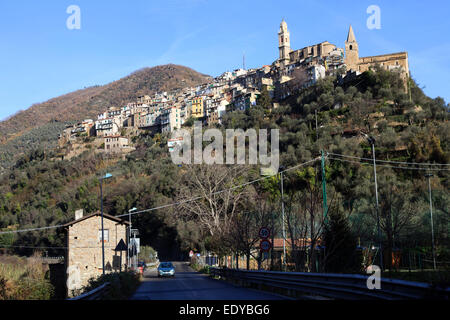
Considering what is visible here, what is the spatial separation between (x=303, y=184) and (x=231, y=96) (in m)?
96.5

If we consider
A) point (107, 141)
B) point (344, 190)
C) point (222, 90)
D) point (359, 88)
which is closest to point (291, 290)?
point (344, 190)

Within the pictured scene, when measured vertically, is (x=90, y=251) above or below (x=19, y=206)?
below

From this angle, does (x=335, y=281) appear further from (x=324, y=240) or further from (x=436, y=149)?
(x=436, y=149)

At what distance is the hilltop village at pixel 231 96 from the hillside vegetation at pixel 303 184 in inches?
687

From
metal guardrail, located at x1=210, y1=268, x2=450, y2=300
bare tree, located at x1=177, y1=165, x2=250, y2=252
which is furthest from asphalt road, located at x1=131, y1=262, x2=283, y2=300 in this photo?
bare tree, located at x1=177, y1=165, x2=250, y2=252

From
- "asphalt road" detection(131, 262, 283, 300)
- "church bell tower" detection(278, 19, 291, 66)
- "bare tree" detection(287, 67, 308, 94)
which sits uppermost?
"church bell tower" detection(278, 19, 291, 66)

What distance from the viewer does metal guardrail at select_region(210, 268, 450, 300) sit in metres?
7.24

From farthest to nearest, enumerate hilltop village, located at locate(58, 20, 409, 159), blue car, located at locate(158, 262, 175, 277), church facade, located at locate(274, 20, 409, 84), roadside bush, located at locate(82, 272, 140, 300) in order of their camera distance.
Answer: hilltop village, located at locate(58, 20, 409, 159) → church facade, located at locate(274, 20, 409, 84) → blue car, located at locate(158, 262, 175, 277) → roadside bush, located at locate(82, 272, 140, 300)

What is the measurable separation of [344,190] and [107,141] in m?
102

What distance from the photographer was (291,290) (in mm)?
14922

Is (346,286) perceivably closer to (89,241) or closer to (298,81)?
(89,241)

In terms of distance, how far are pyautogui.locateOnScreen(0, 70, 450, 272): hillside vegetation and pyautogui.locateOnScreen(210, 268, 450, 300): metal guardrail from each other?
6.43m

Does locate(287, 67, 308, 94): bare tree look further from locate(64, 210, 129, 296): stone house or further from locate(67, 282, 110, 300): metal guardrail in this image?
locate(67, 282, 110, 300): metal guardrail

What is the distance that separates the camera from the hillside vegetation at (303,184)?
38.3 meters
